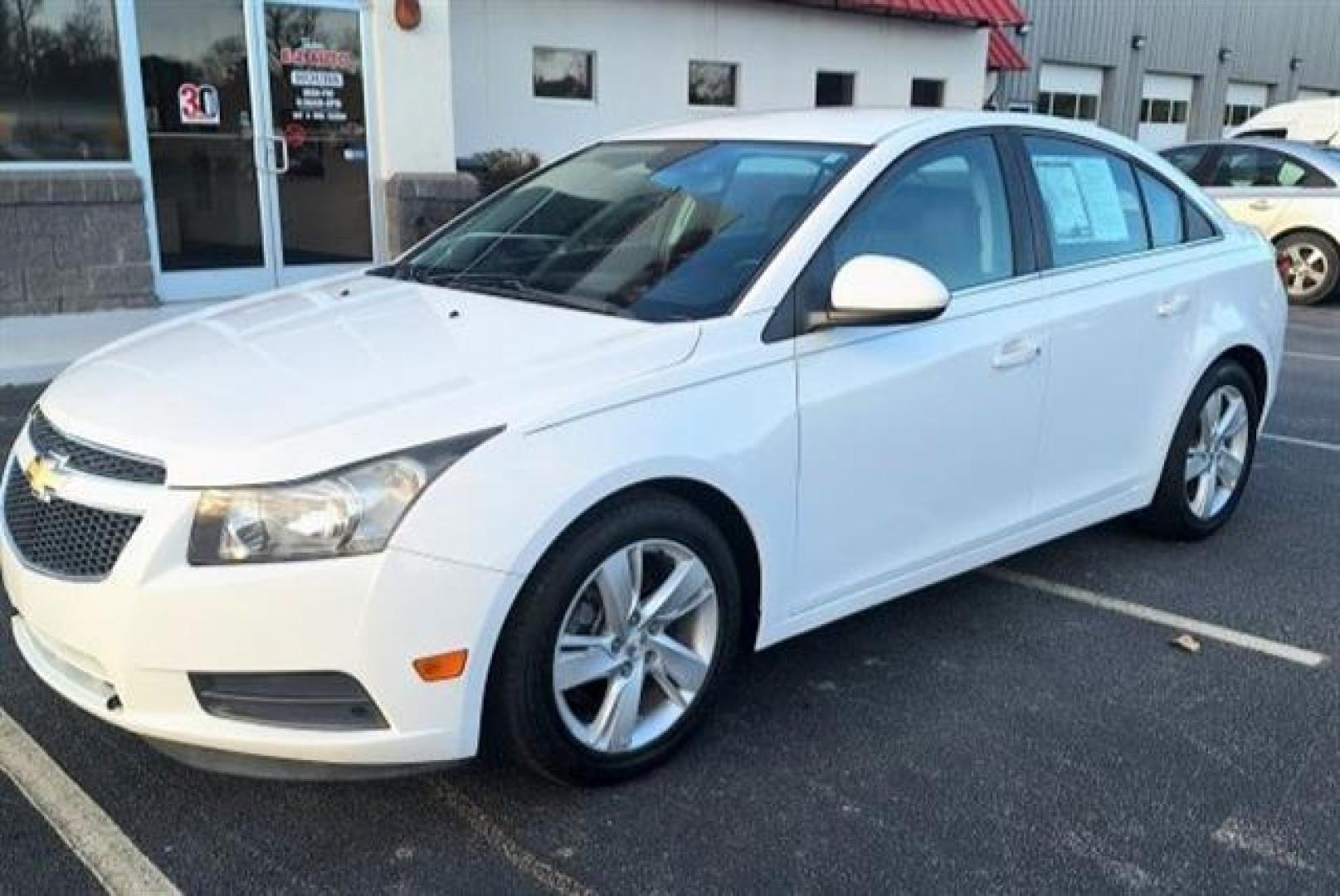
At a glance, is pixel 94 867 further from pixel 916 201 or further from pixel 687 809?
pixel 916 201

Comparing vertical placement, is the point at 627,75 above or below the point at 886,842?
above

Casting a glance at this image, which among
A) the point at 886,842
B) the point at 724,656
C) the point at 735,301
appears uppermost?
the point at 735,301

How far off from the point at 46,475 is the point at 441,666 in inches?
43.3

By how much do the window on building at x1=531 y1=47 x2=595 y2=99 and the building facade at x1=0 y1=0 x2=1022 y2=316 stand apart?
0.02 meters

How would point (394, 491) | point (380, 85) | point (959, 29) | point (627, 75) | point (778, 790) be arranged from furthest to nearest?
A: point (959, 29)
point (627, 75)
point (380, 85)
point (778, 790)
point (394, 491)

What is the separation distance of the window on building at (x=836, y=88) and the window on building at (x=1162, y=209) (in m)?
10.7

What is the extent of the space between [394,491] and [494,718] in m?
0.60

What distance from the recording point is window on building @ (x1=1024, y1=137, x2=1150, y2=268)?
13.7 ft

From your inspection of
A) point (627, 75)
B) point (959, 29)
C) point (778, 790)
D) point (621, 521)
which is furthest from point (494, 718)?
point (959, 29)

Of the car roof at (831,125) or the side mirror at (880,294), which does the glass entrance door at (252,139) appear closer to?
the car roof at (831,125)

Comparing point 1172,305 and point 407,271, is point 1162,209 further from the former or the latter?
point 407,271

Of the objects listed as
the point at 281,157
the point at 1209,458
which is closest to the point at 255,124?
the point at 281,157

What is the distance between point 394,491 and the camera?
8.61 ft

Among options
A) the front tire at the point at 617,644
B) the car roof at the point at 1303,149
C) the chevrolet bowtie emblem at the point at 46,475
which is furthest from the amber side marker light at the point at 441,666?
the car roof at the point at 1303,149
